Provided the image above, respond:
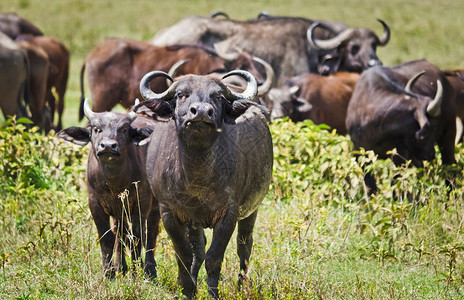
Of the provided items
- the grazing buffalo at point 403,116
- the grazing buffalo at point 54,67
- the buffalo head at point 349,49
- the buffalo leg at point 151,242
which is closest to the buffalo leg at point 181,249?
the buffalo leg at point 151,242

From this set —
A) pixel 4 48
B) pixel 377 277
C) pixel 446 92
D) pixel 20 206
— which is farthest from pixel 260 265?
pixel 4 48

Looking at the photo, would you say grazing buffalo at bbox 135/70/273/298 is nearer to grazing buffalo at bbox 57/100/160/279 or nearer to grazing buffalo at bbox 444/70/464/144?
grazing buffalo at bbox 57/100/160/279

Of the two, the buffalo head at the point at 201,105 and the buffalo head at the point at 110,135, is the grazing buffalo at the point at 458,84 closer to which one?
the buffalo head at the point at 110,135

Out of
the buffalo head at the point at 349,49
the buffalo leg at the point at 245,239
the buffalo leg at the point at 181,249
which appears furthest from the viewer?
the buffalo head at the point at 349,49

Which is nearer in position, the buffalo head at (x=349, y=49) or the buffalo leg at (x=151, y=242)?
the buffalo leg at (x=151, y=242)

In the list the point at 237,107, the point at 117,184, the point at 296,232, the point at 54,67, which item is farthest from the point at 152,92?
the point at 54,67

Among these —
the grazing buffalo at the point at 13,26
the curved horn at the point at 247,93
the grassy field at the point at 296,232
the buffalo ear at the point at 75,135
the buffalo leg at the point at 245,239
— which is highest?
the curved horn at the point at 247,93

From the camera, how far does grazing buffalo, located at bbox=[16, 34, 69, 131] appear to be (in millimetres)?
13945

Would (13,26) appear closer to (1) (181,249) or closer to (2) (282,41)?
(2) (282,41)

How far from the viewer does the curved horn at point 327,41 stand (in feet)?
43.8

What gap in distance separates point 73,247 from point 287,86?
6084 mm

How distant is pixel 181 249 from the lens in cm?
511

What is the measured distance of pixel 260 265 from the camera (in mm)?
5504

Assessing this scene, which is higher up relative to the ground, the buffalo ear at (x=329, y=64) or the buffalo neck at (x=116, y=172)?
the buffalo neck at (x=116, y=172)
